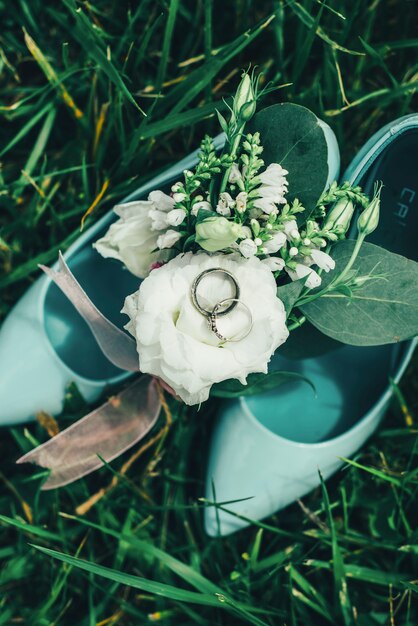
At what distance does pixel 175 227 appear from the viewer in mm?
676

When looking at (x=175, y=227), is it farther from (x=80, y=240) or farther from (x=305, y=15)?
(x=305, y=15)

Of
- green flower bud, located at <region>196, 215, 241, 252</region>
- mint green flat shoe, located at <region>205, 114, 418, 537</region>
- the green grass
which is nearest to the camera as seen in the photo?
green flower bud, located at <region>196, 215, 241, 252</region>

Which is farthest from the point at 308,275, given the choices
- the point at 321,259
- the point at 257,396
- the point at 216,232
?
the point at 257,396

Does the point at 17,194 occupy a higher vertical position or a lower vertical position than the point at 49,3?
lower

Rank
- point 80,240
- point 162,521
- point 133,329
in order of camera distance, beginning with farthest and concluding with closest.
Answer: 1. point 162,521
2. point 80,240
3. point 133,329

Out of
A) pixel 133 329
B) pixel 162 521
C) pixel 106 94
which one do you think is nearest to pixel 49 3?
pixel 106 94

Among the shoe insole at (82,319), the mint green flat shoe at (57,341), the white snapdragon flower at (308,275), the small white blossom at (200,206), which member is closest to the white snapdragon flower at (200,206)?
the small white blossom at (200,206)

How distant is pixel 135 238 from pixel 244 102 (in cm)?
19

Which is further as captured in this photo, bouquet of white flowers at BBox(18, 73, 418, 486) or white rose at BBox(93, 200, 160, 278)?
white rose at BBox(93, 200, 160, 278)

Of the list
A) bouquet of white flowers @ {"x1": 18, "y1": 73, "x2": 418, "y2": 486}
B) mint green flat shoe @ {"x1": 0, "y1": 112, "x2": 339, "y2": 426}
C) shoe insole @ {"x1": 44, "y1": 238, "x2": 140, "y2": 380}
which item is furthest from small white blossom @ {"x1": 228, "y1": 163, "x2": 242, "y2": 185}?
shoe insole @ {"x1": 44, "y1": 238, "x2": 140, "y2": 380}

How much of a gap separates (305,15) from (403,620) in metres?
0.85

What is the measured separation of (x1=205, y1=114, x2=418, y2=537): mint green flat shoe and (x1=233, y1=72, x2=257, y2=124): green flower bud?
0.56 feet

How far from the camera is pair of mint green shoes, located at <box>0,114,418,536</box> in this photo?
2.83 ft

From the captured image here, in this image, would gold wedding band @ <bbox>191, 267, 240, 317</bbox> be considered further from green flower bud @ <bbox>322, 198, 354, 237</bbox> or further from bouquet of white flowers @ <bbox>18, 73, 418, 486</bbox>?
green flower bud @ <bbox>322, 198, 354, 237</bbox>
